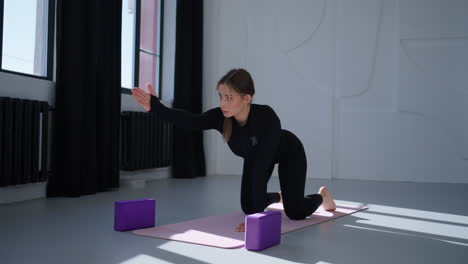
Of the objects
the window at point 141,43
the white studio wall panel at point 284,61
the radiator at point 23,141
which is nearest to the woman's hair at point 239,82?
the radiator at point 23,141

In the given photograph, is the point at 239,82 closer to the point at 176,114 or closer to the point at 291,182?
the point at 176,114

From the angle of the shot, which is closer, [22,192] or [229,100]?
[229,100]

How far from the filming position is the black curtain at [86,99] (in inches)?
142

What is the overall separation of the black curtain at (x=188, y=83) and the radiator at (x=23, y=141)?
2.09 m

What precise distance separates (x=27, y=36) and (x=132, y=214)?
1.97 m

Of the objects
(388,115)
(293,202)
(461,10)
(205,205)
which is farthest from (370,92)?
(293,202)

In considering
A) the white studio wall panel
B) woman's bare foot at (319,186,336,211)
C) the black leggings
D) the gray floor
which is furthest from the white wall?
the black leggings

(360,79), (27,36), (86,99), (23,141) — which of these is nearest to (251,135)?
(23,141)

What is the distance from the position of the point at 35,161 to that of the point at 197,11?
3136 mm

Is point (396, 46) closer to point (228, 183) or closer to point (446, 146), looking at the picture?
point (446, 146)

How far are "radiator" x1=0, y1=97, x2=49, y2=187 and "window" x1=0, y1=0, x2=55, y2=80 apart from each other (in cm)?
33

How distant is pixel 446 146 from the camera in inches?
210

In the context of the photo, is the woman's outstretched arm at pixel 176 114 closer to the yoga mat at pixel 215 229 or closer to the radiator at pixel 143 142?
the yoga mat at pixel 215 229

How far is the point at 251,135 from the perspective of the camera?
241 centimetres
